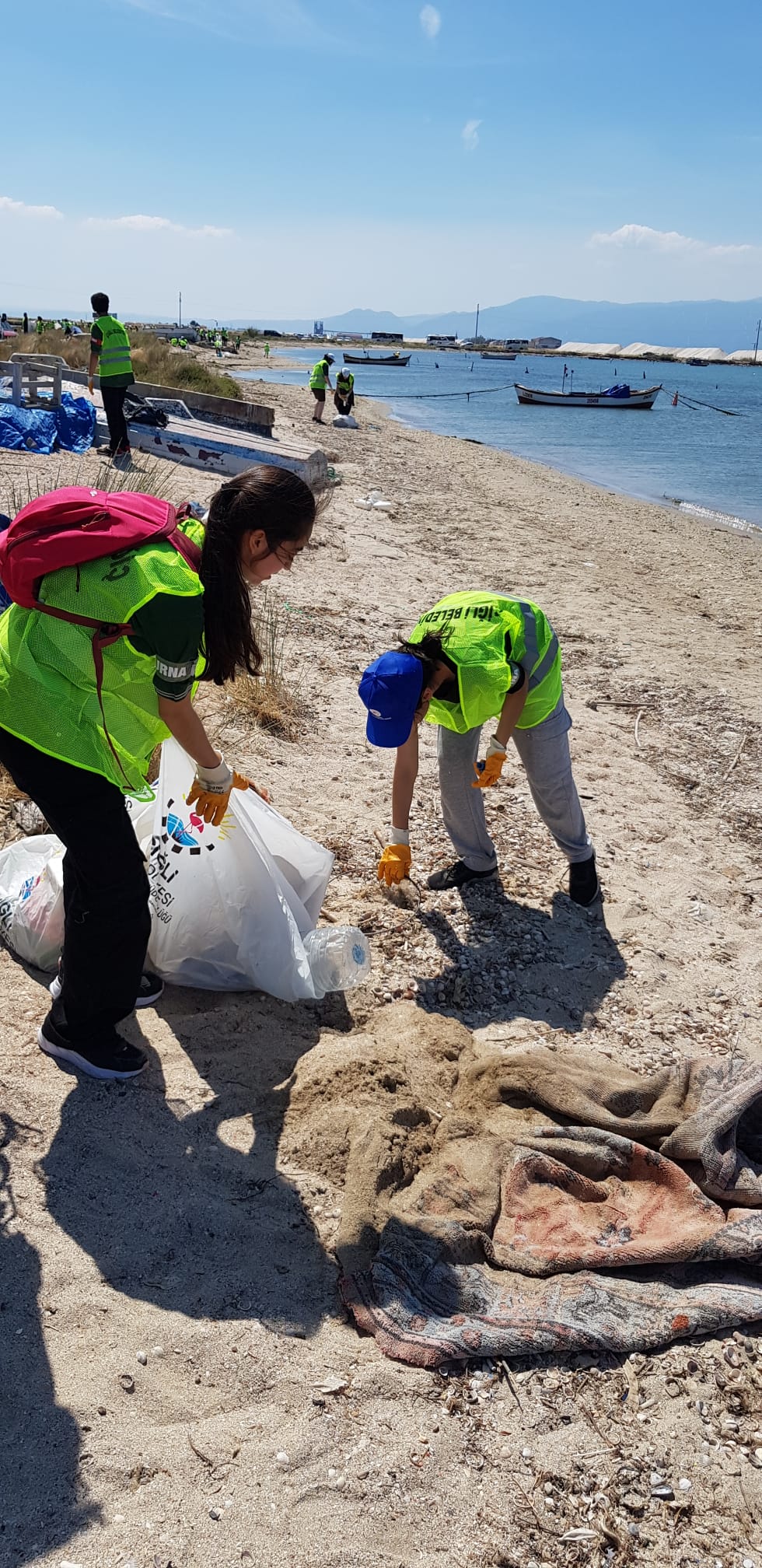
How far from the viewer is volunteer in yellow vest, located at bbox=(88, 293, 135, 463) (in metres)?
9.20

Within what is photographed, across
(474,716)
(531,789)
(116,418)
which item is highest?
(116,418)

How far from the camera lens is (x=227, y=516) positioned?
207 cm

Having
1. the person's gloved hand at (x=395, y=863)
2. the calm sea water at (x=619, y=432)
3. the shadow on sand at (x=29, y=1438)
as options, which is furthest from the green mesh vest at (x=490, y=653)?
the calm sea water at (x=619, y=432)

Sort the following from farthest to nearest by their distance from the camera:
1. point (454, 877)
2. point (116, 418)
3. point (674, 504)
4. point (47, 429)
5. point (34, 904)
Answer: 1. point (674, 504)
2. point (47, 429)
3. point (116, 418)
4. point (454, 877)
5. point (34, 904)

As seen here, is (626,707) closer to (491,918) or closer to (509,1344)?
(491,918)

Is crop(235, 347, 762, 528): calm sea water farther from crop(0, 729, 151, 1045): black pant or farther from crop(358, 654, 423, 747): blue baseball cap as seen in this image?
crop(0, 729, 151, 1045): black pant

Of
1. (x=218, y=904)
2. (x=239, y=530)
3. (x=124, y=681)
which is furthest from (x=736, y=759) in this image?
(x=124, y=681)

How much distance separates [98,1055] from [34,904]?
0.50 metres

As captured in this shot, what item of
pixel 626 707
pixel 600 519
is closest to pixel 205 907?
pixel 626 707

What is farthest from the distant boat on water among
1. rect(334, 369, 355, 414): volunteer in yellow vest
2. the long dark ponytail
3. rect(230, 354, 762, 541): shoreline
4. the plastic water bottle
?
the long dark ponytail

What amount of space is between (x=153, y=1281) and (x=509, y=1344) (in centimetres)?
68

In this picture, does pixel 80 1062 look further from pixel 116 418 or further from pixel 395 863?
pixel 116 418

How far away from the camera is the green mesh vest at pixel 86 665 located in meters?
1.93

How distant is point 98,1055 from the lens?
2.44 m
